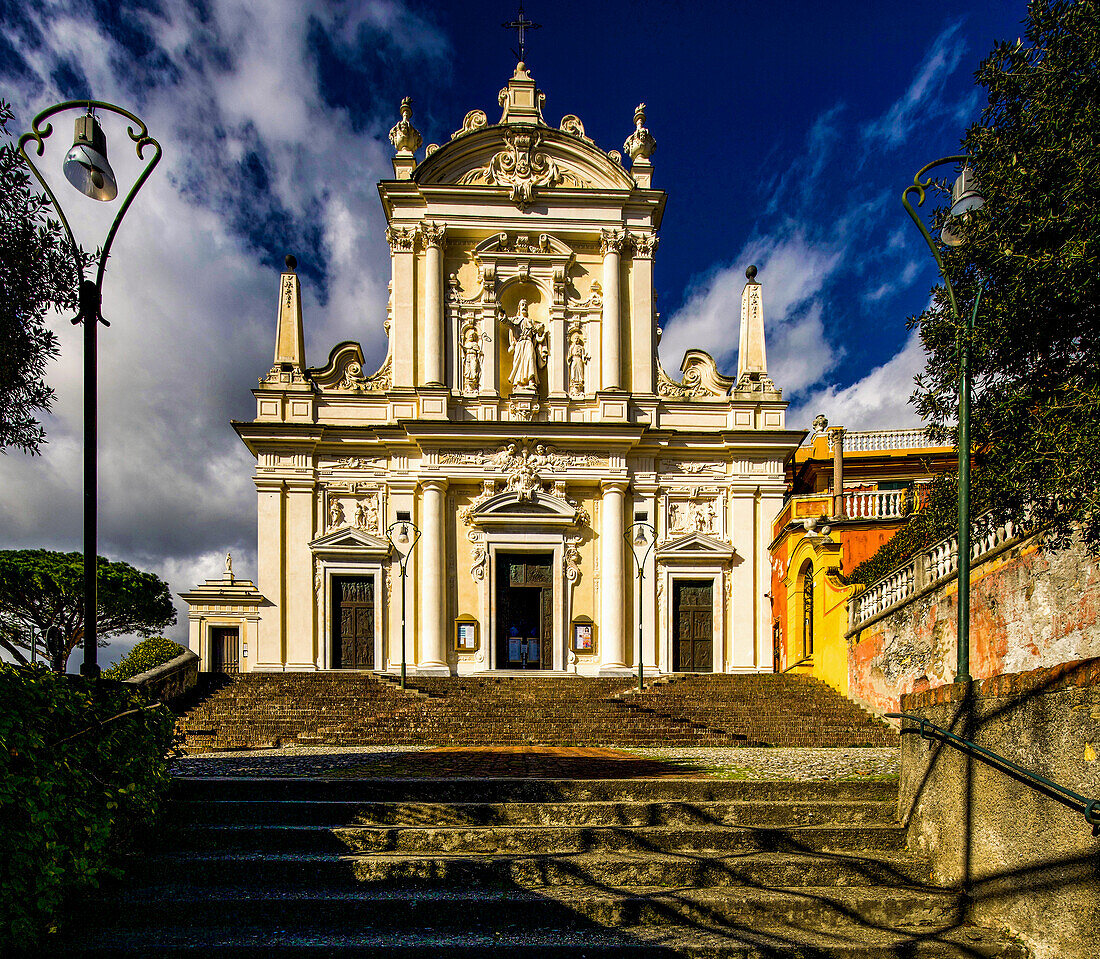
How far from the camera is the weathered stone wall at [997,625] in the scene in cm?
873

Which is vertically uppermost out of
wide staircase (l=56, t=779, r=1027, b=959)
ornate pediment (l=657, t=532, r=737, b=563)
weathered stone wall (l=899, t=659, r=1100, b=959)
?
ornate pediment (l=657, t=532, r=737, b=563)

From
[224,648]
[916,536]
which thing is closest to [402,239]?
[224,648]

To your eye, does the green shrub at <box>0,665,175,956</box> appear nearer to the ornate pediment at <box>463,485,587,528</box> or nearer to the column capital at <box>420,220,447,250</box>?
the ornate pediment at <box>463,485,587,528</box>

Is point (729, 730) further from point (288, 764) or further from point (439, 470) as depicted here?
point (439, 470)

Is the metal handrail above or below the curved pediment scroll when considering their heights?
below

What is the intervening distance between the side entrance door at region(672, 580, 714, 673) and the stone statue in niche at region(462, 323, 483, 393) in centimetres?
733

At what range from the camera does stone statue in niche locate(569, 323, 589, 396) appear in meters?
20.1

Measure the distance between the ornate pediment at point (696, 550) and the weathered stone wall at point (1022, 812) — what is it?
1414cm

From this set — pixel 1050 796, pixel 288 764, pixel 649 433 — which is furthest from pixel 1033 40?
pixel 649 433

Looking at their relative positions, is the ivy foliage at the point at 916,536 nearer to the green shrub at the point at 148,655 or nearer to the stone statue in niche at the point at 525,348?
the stone statue in niche at the point at 525,348

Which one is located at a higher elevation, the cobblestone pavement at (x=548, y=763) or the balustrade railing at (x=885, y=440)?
the balustrade railing at (x=885, y=440)

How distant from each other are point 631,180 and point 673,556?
10.1m

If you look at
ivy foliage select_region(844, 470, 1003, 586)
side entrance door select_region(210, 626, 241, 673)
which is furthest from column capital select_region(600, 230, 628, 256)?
side entrance door select_region(210, 626, 241, 673)

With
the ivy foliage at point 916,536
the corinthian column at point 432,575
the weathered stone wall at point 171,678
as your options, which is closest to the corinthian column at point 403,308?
the corinthian column at point 432,575
